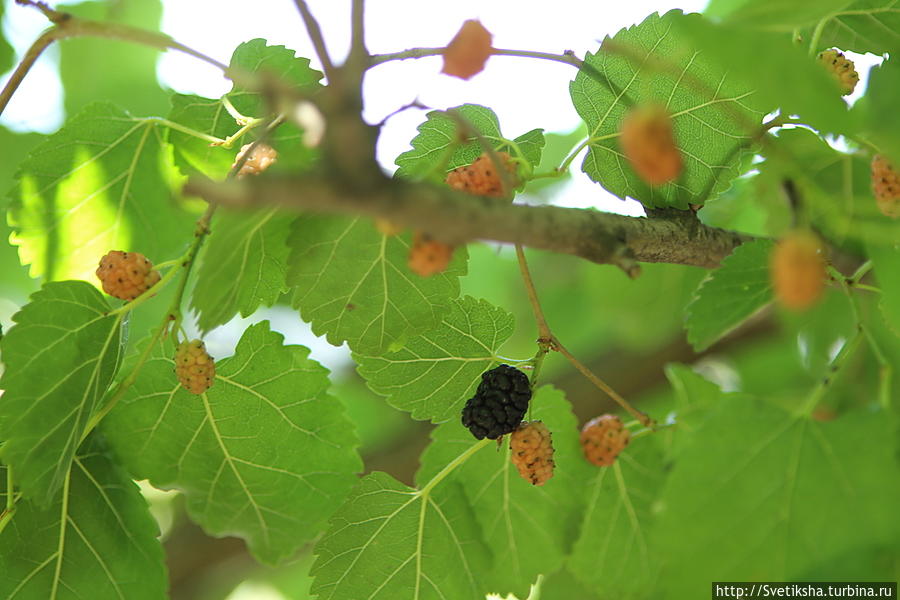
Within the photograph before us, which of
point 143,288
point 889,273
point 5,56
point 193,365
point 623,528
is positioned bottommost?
point 623,528

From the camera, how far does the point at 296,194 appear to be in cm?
49

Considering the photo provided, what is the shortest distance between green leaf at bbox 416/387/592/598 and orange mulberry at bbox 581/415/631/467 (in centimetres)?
2

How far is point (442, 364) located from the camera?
1007 mm

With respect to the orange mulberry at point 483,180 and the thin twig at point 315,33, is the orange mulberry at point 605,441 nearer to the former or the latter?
the orange mulberry at point 483,180

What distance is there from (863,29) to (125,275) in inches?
36.2

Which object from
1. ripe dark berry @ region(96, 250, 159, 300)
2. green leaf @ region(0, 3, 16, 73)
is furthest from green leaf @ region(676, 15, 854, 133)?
green leaf @ region(0, 3, 16, 73)

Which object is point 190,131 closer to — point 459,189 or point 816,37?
point 459,189

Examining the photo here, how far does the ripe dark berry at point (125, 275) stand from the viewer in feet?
2.94

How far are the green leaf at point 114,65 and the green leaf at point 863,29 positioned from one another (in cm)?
165

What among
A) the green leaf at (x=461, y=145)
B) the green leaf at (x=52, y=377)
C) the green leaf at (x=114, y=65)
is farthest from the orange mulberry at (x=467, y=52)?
the green leaf at (x=114, y=65)

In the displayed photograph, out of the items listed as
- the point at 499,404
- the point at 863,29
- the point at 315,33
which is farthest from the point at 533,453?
the point at 863,29

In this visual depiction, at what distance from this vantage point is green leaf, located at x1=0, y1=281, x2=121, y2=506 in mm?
835

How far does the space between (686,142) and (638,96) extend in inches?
3.1

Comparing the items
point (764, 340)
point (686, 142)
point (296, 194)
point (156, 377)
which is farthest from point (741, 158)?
point (764, 340)
